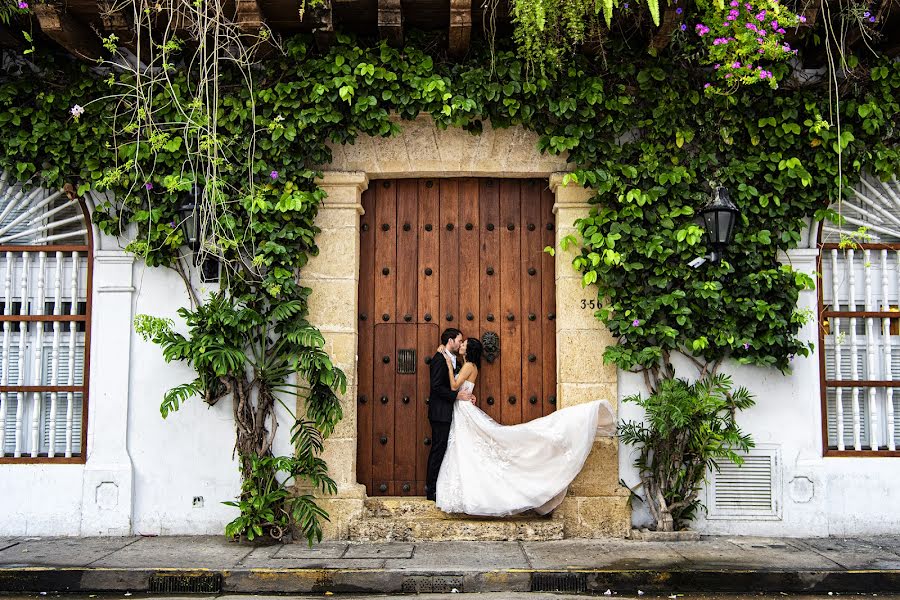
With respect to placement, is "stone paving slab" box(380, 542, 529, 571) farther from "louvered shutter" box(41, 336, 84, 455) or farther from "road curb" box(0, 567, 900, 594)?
"louvered shutter" box(41, 336, 84, 455)

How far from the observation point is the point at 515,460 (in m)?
6.52

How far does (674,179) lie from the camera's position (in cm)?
669

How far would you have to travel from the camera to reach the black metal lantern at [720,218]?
6.49 metres

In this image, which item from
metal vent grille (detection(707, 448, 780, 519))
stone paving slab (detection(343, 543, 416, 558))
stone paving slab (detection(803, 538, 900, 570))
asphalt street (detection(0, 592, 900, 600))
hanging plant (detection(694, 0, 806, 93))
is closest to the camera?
asphalt street (detection(0, 592, 900, 600))

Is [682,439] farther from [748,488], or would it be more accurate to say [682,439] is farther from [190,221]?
[190,221]

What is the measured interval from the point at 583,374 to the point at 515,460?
2.98ft

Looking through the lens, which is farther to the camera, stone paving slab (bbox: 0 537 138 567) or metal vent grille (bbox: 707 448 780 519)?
metal vent grille (bbox: 707 448 780 519)

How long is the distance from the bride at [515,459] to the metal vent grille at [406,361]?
0.63m

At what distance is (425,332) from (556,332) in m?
1.09

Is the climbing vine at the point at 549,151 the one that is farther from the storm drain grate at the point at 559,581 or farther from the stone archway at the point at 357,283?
the storm drain grate at the point at 559,581

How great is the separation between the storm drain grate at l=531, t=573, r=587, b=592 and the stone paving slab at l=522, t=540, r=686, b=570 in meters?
0.09

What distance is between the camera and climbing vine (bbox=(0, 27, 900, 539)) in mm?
6621

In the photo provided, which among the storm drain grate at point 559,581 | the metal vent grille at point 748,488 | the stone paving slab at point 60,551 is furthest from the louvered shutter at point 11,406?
the metal vent grille at point 748,488

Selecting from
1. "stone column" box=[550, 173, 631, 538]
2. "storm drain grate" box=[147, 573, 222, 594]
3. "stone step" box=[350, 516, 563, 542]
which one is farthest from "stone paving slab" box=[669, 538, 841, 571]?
"storm drain grate" box=[147, 573, 222, 594]
